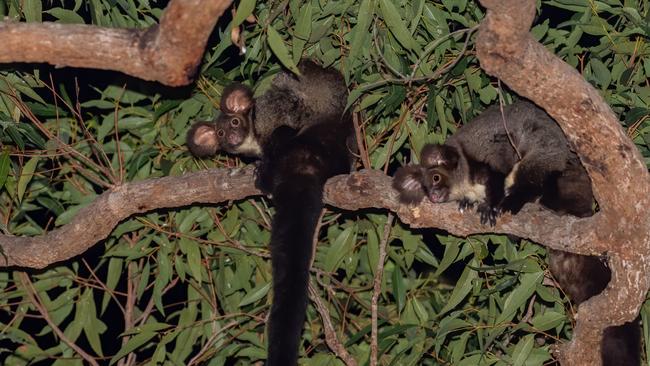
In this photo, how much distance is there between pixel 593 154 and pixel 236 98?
7.03ft

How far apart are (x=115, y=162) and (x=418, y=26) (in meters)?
1.85

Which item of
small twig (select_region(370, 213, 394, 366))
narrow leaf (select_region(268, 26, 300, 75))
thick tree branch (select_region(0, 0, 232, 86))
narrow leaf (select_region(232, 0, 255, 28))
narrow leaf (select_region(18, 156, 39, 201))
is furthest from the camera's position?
narrow leaf (select_region(18, 156, 39, 201))

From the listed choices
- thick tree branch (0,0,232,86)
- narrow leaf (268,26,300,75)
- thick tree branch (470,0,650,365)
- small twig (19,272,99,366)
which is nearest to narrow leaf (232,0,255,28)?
narrow leaf (268,26,300,75)

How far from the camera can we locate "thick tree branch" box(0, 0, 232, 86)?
400 centimetres

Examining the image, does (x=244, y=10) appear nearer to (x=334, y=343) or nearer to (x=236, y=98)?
(x=236, y=98)

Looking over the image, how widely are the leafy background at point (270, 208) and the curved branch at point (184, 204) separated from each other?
0.26 m

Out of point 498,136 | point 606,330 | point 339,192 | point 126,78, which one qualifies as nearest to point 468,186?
point 498,136

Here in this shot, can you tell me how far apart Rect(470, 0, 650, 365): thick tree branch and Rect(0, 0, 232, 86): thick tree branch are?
112cm

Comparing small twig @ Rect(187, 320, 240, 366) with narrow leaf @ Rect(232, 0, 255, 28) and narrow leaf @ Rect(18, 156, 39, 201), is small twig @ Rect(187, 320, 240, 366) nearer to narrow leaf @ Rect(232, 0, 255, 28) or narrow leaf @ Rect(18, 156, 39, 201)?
narrow leaf @ Rect(18, 156, 39, 201)

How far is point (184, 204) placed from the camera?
5480 mm

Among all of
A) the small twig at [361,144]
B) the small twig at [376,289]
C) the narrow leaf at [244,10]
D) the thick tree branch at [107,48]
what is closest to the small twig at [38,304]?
the small twig at [376,289]

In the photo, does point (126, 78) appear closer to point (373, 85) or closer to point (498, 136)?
point (373, 85)

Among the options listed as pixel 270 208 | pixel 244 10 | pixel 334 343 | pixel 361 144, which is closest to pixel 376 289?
pixel 334 343

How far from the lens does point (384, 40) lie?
5.27 m
